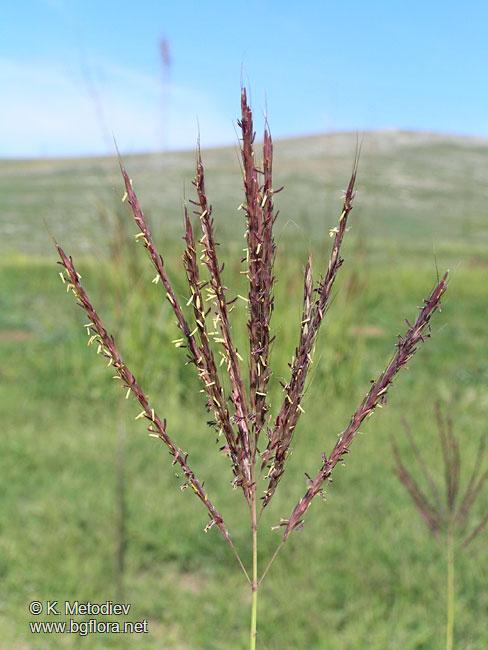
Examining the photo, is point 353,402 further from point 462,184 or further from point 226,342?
point 462,184

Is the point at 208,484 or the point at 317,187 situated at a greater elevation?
the point at 317,187

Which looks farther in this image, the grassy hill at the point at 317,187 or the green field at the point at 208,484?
the grassy hill at the point at 317,187

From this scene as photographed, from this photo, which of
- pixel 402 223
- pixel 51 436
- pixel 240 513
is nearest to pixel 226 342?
pixel 240 513

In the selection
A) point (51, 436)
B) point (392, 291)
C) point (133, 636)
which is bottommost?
point (133, 636)

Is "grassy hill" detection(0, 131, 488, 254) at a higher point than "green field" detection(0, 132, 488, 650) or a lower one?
higher

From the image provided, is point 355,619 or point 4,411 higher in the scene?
point 4,411

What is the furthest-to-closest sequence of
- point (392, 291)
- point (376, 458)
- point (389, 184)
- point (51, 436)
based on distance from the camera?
point (389, 184) → point (392, 291) → point (51, 436) → point (376, 458)

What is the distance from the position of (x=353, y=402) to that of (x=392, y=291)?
19.3 ft

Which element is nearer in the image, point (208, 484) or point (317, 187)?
point (208, 484)

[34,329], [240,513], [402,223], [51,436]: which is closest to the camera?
[240,513]

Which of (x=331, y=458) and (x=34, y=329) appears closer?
(x=331, y=458)

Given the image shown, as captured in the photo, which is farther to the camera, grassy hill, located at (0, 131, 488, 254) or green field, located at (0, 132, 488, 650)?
grassy hill, located at (0, 131, 488, 254)

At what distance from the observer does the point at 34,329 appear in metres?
10.0

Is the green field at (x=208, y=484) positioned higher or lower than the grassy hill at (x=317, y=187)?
lower
